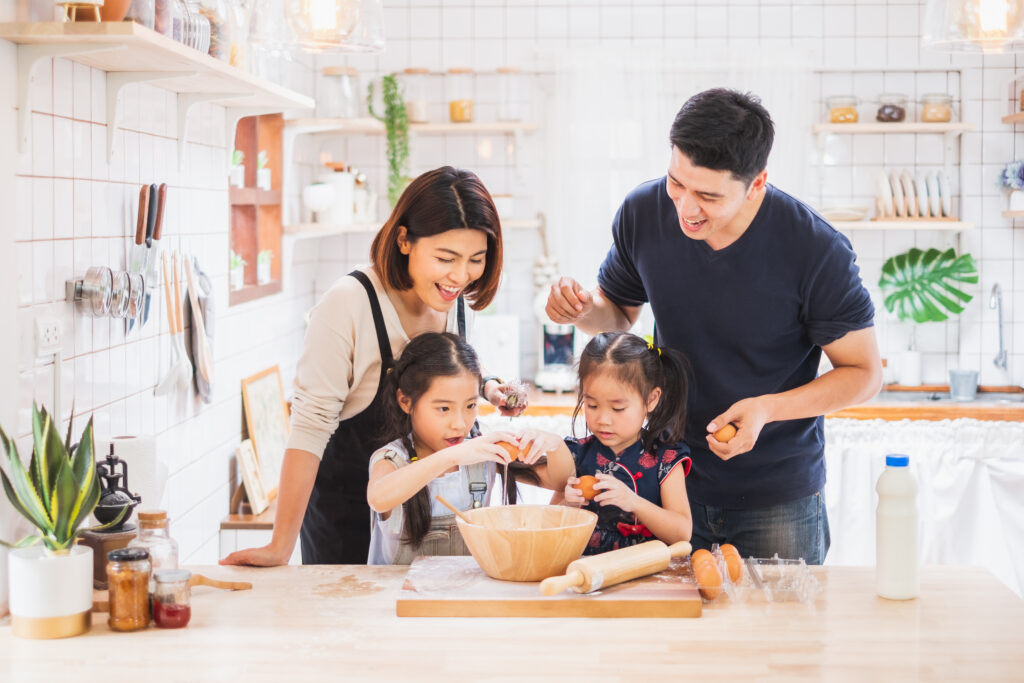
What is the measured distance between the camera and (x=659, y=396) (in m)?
2.03

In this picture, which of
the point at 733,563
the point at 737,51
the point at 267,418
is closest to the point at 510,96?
the point at 737,51

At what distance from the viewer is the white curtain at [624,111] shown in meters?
4.44

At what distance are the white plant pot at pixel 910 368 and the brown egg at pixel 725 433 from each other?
9.68 feet

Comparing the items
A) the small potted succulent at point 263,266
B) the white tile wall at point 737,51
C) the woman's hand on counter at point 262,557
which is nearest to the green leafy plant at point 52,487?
the woman's hand on counter at point 262,557

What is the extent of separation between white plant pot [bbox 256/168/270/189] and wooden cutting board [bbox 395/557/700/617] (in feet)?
7.66

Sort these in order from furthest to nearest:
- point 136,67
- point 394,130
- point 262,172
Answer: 1. point 394,130
2. point 262,172
3. point 136,67

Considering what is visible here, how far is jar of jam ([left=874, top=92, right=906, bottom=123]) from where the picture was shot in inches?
173

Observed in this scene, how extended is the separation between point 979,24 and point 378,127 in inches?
93.4

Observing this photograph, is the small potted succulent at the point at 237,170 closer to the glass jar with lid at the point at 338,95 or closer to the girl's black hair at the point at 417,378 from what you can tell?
the glass jar with lid at the point at 338,95

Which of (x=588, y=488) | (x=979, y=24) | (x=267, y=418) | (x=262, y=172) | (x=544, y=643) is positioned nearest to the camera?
(x=544, y=643)

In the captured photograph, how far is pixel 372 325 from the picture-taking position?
1956 mm

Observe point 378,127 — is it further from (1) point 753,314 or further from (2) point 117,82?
(1) point 753,314

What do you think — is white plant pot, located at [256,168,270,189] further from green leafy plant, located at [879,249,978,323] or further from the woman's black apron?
green leafy plant, located at [879,249,978,323]

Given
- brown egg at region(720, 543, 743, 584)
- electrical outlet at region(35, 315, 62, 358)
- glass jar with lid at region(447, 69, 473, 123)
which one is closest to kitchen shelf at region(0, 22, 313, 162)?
electrical outlet at region(35, 315, 62, 358)
